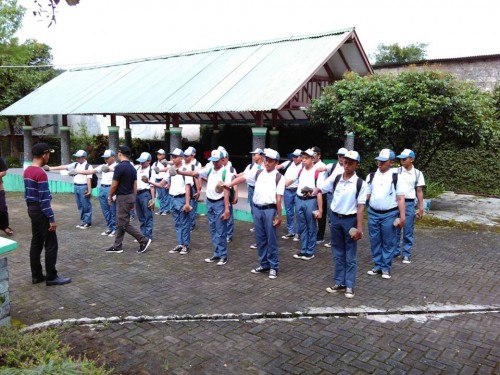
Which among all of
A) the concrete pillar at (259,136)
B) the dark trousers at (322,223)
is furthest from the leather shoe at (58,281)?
the concrete pillar at (259,136)

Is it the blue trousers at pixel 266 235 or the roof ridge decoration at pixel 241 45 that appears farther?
the roof ridge decoration at pixel 241 45

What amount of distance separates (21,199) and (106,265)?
8706 mm

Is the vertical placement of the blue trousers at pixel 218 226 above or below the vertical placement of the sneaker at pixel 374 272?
above

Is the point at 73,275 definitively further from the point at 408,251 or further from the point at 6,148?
the point at 6,148

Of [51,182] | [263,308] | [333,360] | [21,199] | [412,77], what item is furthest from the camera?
[51,182]

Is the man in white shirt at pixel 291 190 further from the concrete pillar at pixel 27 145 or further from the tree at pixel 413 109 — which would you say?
the concrete pillar at pixel 27 145

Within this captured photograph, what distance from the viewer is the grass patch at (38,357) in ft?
10.2

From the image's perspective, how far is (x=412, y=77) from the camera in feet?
36.3

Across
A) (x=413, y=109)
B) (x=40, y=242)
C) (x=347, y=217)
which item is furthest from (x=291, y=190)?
(x=40, y=242)

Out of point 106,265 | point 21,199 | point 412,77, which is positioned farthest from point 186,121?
point 106,265

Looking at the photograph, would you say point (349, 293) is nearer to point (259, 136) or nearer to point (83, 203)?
point (83, 203)

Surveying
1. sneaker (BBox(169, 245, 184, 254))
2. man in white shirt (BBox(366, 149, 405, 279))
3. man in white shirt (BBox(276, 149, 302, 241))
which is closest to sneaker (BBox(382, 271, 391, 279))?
man in white shirt (BBox(366, 149, 405, 279))

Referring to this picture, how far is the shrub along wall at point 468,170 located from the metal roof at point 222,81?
4.72m

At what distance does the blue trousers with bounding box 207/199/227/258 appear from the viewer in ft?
22.6
